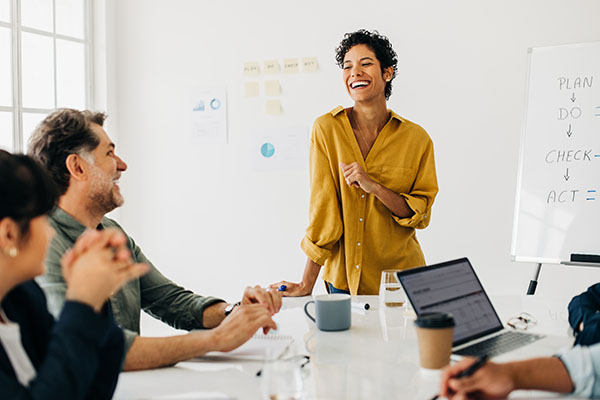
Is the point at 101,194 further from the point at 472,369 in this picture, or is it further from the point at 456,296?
the point at 472,369

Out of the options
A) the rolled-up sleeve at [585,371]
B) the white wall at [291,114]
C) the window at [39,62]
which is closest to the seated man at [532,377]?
the rolled-up sleeve at [585,371]

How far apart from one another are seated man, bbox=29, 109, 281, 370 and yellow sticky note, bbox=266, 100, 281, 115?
6.35 feet

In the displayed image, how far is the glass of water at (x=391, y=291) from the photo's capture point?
5.91 ft

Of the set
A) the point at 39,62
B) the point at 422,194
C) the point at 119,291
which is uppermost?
the point at 39,62

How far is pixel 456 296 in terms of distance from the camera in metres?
1.49

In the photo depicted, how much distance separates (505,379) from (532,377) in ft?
0.26

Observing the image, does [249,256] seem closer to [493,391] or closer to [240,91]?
[240,91]

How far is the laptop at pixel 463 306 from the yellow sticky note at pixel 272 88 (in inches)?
92.6

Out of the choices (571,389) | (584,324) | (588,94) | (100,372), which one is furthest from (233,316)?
(588,94)

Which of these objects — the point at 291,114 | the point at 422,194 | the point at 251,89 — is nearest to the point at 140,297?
the point at 422,194

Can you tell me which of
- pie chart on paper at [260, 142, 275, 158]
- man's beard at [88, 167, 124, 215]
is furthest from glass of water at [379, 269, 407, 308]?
pie chart on paper at [260, 142, 275, 158]

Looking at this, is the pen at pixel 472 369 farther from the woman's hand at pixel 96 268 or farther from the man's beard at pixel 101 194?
the man's beard at pixel 101 194

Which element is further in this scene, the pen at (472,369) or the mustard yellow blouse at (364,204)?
the mustard yellow blouse at (364,204)

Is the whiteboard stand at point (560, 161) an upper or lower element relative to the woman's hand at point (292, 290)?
upper
